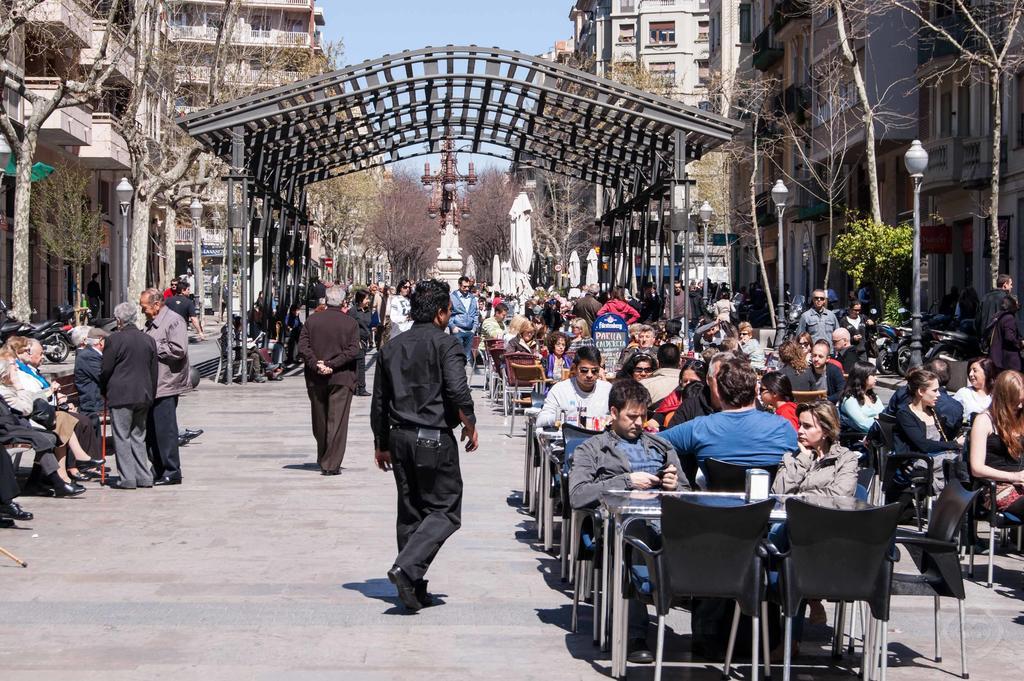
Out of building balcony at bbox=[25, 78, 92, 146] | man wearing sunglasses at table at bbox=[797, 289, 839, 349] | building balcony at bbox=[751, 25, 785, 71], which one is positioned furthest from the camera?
building balcony at bbox=[751, 25, 785, 71]

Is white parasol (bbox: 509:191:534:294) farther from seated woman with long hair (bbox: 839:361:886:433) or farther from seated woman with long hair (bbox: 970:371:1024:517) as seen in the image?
seated woman with long hair (bbox: 970:371:1024:517)

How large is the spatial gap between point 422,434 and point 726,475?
1.70 m

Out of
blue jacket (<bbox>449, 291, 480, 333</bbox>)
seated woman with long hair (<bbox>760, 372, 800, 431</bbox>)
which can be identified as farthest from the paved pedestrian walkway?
blue jacket (<bbox>449, 291, 480, 333</bbox>)

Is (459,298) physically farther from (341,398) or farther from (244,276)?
(341,398)

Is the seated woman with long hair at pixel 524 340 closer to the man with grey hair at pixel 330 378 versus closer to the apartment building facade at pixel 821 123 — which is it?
the man with grey hair at pixel 330 378

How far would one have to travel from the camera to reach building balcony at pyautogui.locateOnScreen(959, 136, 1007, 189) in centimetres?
3762

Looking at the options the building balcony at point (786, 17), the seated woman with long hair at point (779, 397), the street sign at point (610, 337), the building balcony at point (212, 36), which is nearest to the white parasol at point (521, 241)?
the building balcony at point (212, 36)

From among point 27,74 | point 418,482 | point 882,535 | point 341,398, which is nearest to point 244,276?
point 341,398

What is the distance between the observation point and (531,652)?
7.82 metres

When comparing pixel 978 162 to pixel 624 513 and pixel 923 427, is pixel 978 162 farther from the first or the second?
pixel 624 513

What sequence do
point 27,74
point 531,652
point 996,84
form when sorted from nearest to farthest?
point 531,652 < point 996,84 < point 27,74

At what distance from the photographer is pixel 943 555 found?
7.61 metres

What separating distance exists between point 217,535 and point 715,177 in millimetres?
58154

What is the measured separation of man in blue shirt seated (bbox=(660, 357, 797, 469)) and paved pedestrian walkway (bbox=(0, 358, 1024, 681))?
3.17ft
